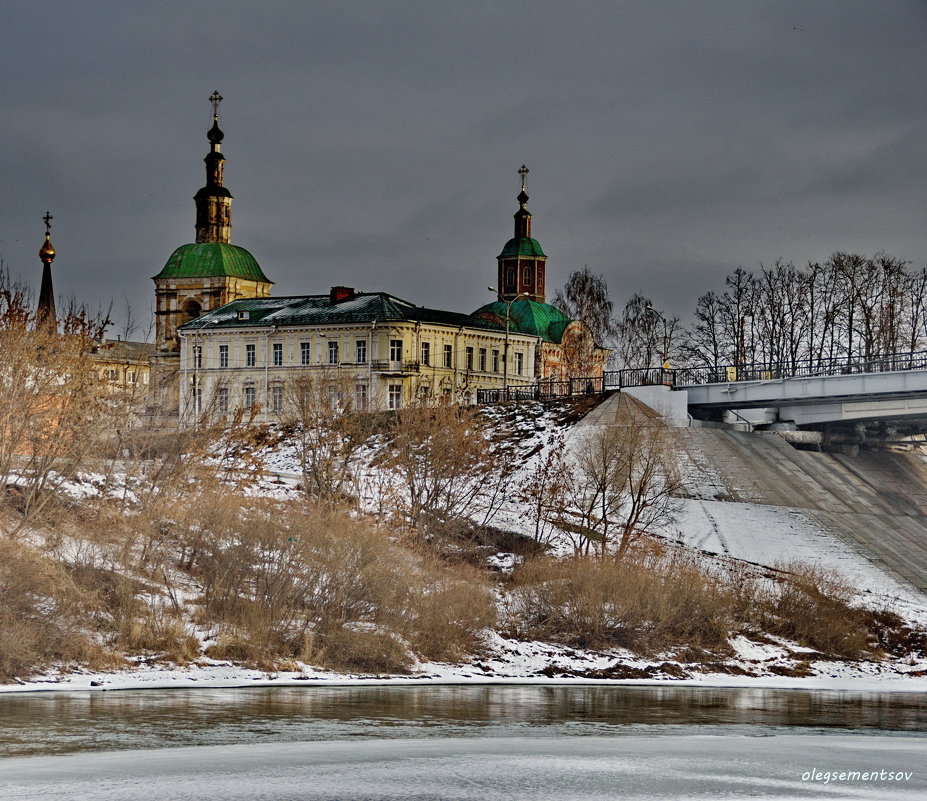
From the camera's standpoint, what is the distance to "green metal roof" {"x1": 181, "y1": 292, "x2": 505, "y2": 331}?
10981 cm

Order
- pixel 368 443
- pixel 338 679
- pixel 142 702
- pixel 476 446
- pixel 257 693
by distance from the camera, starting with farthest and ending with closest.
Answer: pixel 368 443
pixel 476 446
pixel 338 679
pixel 257 693
pixel 142 702

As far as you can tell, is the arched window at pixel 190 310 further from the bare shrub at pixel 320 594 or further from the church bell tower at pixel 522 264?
the bare shrub at pixel 320 594

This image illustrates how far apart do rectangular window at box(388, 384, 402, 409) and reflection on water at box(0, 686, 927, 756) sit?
2635 inches

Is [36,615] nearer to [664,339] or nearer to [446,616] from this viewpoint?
[446,616]

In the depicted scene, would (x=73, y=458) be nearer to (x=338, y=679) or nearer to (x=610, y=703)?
(x=338, y=679)

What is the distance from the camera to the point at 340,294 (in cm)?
11506

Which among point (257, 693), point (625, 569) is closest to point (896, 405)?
point (625, 569)

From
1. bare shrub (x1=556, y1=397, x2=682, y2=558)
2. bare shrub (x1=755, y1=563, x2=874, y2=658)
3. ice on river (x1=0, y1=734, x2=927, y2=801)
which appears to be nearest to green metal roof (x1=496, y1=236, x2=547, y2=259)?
bare shrub (x1=556, y1=397, x2=682, y2=558)

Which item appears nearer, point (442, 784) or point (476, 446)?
point (442, 784)

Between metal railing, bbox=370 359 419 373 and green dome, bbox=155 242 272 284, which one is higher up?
green dome, bbox=155 242 272 284

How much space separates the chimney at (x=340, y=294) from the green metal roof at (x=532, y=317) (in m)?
12.0

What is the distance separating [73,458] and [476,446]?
2114 centimetres

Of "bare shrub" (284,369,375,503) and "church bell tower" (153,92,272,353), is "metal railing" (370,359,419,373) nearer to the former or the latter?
"church bell tower" (153,92,272,353)

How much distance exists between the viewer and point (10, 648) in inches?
1454
